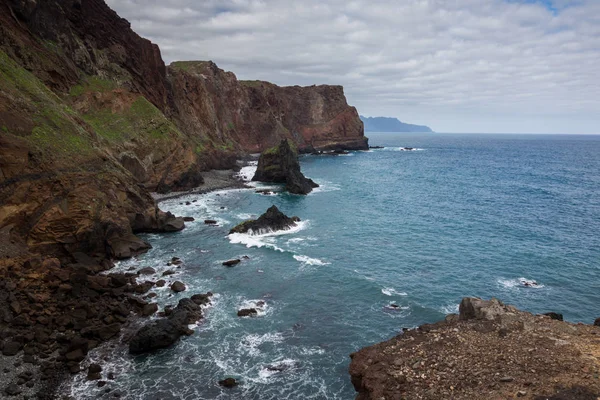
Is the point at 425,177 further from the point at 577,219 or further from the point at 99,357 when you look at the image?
the point at 99,357

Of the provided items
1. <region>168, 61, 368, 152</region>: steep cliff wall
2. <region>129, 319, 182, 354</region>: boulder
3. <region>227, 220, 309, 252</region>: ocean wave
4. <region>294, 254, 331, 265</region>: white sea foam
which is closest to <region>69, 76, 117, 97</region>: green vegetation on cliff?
<region>168, 61, 368, 152</region>: steep cliff wall

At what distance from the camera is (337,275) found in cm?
4128

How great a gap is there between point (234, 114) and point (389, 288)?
118244 mm

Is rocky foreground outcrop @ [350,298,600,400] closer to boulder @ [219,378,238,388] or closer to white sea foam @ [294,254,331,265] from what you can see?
boulder @ [219,378,238,388]

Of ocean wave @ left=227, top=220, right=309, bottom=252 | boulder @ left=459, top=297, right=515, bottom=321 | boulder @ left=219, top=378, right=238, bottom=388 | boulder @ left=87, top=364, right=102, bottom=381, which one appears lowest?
boulder @ left=219, top=378, right=238, bottom=388

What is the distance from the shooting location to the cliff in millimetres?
36594

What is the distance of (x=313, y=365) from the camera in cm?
2661

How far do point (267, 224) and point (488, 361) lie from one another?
39.4m

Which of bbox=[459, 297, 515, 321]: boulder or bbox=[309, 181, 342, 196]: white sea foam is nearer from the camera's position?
bbox=[459, 297, 515, 321]: boulder

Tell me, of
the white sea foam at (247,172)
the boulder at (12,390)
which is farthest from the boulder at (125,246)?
the white sea foam at (247,172)

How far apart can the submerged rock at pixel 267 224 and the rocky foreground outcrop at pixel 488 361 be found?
3370 cm

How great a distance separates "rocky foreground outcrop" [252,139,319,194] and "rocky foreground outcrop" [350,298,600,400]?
210 ft

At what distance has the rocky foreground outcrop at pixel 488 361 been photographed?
56.4ft

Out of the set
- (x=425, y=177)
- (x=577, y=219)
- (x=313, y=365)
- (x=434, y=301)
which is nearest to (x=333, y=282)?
(x=434, y=301)
